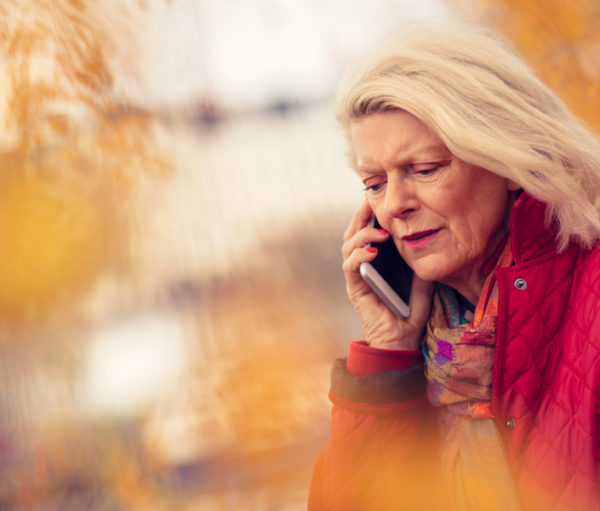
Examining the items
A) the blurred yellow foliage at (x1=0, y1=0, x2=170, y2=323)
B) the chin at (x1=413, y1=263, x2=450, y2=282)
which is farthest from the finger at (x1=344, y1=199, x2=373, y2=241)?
the blurred yellow foliage at (x1=0, y1=0, x2=170, y2=323)

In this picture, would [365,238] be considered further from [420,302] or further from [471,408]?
[471,408]

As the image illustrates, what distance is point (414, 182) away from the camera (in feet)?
3.15

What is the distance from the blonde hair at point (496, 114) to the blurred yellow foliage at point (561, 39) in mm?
554

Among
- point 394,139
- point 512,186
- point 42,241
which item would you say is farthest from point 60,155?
point 512,186

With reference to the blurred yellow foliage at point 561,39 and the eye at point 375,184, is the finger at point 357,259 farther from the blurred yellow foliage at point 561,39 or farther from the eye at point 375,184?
the blurred yellow foliage at point 561,39

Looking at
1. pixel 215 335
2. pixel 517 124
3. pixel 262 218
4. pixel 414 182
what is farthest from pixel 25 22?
pixel 517 124

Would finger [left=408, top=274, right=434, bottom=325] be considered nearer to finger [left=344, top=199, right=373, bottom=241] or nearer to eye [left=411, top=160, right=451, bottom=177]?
finger [left=344, top=199, right=373, bottom=241]

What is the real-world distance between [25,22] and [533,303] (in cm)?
146

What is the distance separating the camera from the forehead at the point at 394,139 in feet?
3.02

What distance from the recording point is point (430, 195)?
3.09ft

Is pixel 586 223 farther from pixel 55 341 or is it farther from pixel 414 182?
pixel 55 341

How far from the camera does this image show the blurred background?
1.39 meters

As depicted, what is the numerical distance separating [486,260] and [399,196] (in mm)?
238

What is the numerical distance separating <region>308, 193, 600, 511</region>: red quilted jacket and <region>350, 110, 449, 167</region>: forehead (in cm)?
20
